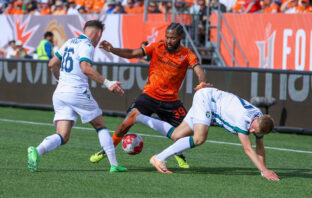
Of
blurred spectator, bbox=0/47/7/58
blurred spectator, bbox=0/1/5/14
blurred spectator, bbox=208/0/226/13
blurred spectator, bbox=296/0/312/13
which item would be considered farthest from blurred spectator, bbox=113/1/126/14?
blurred spectator, bbox=0/1/5/14

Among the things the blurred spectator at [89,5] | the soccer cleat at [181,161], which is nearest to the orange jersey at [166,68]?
the soccer cleat at [181,161]

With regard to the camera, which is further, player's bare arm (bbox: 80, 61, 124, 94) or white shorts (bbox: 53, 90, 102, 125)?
white shorts (bbox: 53, 90, 102, 125)

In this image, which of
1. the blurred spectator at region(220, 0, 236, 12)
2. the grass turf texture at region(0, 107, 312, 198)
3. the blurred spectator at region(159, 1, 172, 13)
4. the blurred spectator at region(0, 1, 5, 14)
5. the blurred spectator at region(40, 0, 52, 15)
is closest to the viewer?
the grass turf texture at region(0, 107, 312, 198)

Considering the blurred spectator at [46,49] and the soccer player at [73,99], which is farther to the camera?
the blurred spectator at [46,49]

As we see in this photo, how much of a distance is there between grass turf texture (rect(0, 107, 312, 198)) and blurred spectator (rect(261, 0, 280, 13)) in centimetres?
752

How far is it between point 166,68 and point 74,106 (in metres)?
1.71

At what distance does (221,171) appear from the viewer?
9328 millimetres

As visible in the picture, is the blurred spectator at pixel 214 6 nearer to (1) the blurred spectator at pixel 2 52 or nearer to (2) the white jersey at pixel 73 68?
(1) the blurred spectator at pixel 2 52

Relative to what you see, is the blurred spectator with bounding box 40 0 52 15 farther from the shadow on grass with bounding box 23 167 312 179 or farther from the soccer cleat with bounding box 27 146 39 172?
the soccer cleat with bounding box 27 146 39 172

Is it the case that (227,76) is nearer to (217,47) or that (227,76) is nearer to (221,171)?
(217,47)

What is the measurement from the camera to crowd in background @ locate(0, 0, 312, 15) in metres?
19.9

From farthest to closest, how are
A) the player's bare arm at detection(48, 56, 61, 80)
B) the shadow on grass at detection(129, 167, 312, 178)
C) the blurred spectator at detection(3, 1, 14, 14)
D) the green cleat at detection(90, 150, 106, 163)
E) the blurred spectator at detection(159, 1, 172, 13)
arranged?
1. the blurred spectator at detection(3, 1, 14, 14)
2. the blurred spectator at detection(159, 1, 172, 13)
3. the green cleat at detection(90, 150, 106, 163)
4. the shadow on grass at detection(129, 167, 312, 178)
5. the player's bare arm at detection(48, 56, 61, 80)

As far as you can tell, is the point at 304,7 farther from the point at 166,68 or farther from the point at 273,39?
the point at 166,68

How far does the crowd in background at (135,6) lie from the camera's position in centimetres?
1986
